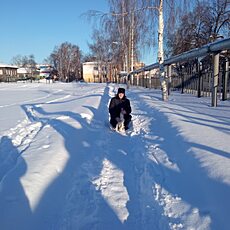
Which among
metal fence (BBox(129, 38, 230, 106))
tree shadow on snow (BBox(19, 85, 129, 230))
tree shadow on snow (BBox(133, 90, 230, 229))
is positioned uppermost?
metal fence (BBox(129, 38, 230, 106))

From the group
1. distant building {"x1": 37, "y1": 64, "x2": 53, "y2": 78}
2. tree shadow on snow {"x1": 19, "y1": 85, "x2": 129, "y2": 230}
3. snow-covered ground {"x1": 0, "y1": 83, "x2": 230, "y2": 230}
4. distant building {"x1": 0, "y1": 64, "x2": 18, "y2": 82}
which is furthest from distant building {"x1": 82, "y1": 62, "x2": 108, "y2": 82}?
tree shadow on snow {"x1": 19, "y1": 85, "x2": 129, "y2": 230}

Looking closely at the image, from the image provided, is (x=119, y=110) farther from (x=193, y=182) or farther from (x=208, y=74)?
(x=208, y=74)

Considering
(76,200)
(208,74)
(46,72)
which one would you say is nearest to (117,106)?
(76,200)

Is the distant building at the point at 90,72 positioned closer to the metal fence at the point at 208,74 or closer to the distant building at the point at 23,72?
the distant building at the point at 23,72

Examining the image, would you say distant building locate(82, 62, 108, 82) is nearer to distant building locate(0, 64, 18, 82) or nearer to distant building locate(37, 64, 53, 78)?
distant building locate(37, 64, 53, 78)

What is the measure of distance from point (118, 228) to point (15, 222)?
1088mm

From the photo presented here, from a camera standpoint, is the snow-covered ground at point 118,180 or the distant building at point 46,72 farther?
the distant building at point 46,72

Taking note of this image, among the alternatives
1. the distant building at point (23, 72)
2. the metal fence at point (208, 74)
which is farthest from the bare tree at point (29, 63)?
the metal fence at point (208, 74)

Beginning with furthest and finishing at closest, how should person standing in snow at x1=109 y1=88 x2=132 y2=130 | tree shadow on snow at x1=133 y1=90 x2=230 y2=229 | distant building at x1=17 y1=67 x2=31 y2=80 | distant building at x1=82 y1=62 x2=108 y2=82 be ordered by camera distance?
1. distant building at x1=17 y1=67 x2=31 y2=80
2. distant building at x1=82 y1=62 x2=108 y2=82
3. person standing in snow at x1=109 y1=88 x2=132 y2=130
4. tree shadow on snow at x1=133 y1=90 x2=230 y2=229

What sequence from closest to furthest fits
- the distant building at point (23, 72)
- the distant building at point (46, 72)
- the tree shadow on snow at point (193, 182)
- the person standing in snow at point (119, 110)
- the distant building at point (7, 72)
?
the tree shadow on snow at point (193, 182) < the person standing in snow at point (119, 110) < the distant building at point (7, 72) < the distant building at point (46, 72) < the distant building at point (23, 72)

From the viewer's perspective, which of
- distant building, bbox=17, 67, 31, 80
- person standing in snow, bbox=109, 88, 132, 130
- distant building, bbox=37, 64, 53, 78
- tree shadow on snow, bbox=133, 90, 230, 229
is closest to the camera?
tree shadow on snow, bbox=133, 90, 230, 229

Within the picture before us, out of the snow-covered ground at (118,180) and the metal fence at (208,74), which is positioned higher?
the metal fence at (208,74)

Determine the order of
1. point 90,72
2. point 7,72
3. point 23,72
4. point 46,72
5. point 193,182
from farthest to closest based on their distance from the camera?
point 23,72
point 46,72
point 7,72
point 90,72
point 193,182

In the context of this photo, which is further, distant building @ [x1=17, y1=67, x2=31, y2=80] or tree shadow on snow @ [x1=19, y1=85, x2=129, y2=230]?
distant building @ [x1=17, y1=67, x2=31, y2=80]
